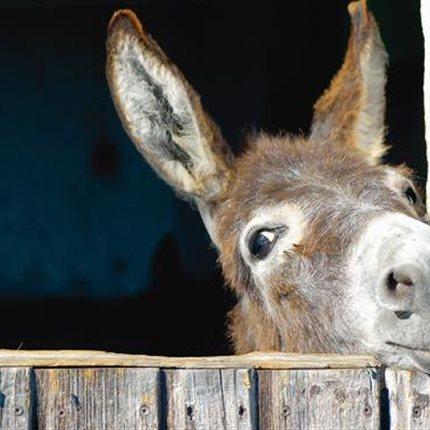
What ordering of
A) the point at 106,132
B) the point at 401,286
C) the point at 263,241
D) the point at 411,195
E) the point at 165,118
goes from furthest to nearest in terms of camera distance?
the point at 106,132 < the point at 165,118 < the point at 411,195 < the point at 263,241 < the point at 401,286

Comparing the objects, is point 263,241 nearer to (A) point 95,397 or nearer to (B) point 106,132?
(A) point 95,397

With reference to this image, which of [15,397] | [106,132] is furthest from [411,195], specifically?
[106,132]

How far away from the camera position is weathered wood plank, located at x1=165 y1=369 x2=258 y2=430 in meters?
3.21

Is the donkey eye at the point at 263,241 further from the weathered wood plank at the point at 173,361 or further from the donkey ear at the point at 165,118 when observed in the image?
the weathered wood plank at the point at 173,361

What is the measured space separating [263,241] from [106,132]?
15.9 feet

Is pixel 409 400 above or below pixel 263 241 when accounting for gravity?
below

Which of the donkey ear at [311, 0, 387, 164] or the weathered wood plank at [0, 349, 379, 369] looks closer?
the weathered wood plank at [0, 349, 379, 369]

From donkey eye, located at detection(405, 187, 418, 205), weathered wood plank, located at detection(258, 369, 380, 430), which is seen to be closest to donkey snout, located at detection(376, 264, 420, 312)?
weathered wood plank, located at detection(258, 369, 380, 430)

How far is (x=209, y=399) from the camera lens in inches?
127

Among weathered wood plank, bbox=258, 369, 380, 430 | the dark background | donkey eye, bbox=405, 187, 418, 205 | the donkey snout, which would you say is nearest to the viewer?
weathered wood plank, bbox=258, 369, 380, 430

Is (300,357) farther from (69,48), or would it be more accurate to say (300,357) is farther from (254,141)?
(69,48)

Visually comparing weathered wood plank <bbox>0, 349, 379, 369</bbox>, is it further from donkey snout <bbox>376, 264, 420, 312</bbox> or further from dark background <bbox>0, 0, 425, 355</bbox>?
dark background <bbox>0, 0, 425, 355</bbox>

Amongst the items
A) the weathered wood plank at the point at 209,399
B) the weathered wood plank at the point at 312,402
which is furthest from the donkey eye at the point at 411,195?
the weathered wood plank at the point at 209,399

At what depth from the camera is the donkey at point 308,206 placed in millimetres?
3809
